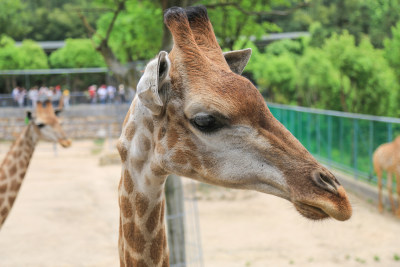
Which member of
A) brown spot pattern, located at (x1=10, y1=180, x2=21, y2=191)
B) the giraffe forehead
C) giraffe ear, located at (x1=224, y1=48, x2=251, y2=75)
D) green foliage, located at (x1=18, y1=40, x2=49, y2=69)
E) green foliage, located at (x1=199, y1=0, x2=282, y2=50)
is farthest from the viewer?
green foliage, located at (x1=18, y1=40, x2=49, y2=69)

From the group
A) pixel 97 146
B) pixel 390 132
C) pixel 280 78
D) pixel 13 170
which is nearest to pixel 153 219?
pixel 13 170

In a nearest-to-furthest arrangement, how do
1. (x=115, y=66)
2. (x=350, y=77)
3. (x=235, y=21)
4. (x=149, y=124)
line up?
1. (x=149, y=124)
2. (x=115, y=66)
3. (x=235, y=21)
4. (x=350, y=77)

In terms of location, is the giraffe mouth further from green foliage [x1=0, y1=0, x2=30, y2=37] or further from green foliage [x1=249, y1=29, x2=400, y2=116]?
green foliage [x1=0, y1=0, x2=30, y2=37]

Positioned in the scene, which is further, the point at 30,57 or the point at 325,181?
the point at 30,57

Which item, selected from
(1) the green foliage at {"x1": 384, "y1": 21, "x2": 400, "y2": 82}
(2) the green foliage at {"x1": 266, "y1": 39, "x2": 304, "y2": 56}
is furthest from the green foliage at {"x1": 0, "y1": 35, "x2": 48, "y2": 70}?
(1) the green foliage at {"x1": 384, "y1": 21, "x2": 400, "y2": 82}

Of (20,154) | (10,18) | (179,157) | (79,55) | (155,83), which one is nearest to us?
(155,83)

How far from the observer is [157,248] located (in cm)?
213

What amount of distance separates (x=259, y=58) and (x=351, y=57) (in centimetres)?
1101

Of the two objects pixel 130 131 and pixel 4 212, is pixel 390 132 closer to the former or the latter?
pixel 4 212

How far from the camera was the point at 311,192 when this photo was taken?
155cm

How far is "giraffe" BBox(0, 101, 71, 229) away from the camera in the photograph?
4852 mm

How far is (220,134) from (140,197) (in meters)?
0.57

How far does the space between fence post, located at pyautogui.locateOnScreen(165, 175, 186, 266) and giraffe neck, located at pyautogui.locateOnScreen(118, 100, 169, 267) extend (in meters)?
2.40

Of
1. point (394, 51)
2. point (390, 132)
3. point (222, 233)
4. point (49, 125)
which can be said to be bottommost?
point (222, 233)
